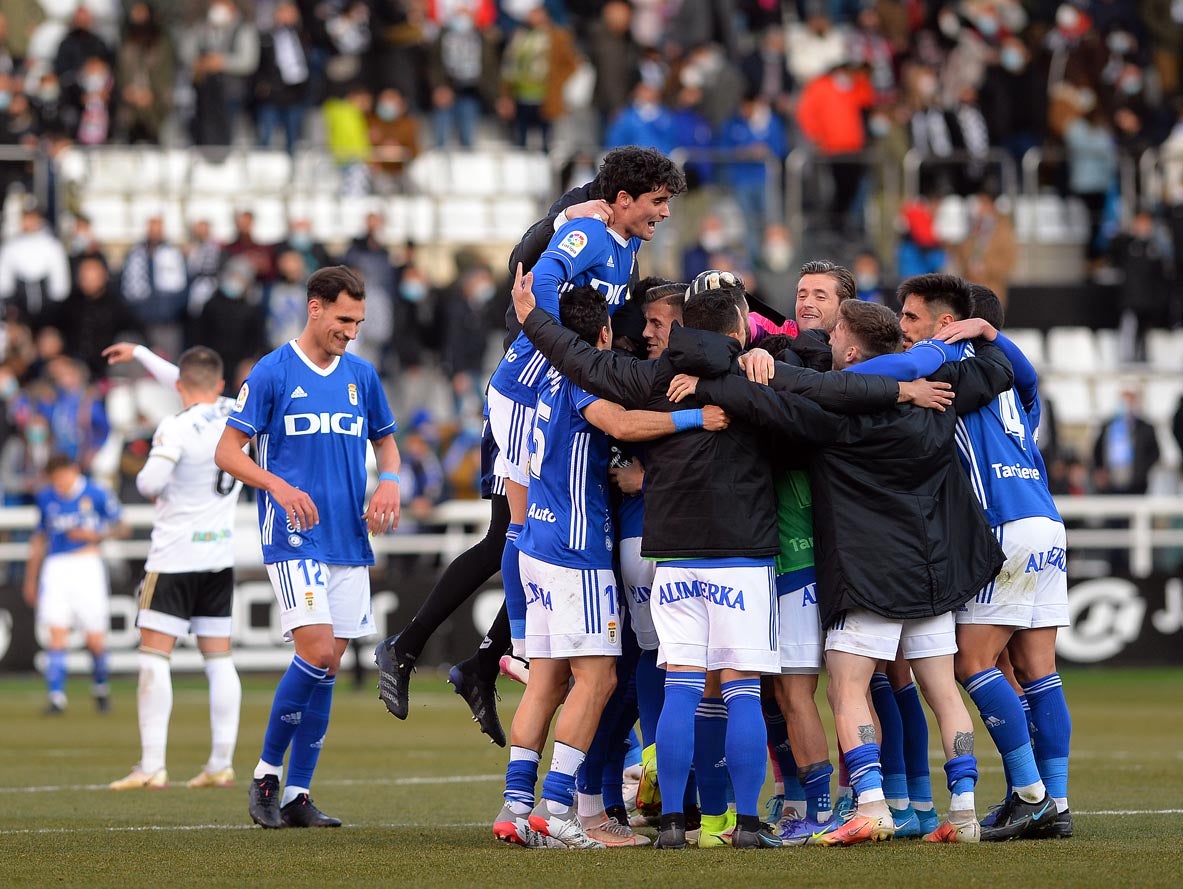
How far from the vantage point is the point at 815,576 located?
848 cm

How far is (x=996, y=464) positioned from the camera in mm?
8805

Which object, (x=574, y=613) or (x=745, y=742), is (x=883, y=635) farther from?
(x=574, y=613)

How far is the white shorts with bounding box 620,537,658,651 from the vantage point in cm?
897

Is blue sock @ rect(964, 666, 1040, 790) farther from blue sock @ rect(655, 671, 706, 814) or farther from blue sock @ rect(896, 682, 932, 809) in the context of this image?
blue sock @ rect(655, 671, 706, 814)

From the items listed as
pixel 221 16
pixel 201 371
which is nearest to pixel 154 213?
pixel 221 16

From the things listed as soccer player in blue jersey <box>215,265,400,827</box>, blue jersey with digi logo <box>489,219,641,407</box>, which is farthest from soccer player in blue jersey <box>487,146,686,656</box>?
soccer player in blue jersey <box>215,265,400,827</box>

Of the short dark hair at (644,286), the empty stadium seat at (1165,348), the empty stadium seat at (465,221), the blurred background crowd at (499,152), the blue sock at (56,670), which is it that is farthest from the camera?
the empty stadium seat at (465,221)

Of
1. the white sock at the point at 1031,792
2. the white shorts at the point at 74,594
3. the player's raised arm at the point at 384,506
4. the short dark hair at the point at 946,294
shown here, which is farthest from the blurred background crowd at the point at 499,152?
the white sock at the point at 1031,792

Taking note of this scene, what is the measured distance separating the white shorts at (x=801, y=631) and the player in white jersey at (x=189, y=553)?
15.6 ft

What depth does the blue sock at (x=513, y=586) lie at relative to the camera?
9.22 metres

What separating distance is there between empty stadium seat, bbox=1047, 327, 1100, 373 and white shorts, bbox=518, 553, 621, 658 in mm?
17448

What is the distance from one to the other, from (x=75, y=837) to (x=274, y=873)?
1.79 m

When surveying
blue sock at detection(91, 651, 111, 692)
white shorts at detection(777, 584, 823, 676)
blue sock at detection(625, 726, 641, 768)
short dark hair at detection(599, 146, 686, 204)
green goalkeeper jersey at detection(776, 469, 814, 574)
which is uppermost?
short dark hair at detection(599, 146, 686, 204)

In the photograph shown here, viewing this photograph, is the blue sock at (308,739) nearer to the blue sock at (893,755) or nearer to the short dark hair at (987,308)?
the blue sock at (893,755)
